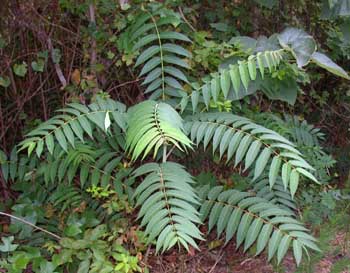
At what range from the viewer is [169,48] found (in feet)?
8.92

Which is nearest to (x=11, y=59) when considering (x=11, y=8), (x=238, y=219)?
(x=11, y=8)

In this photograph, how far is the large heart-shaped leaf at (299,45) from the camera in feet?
8.20

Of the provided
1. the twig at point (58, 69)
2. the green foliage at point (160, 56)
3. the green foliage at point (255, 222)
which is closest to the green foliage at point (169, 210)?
the green foliage at point (255, 222)

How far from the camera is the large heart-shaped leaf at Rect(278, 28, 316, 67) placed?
2.50m

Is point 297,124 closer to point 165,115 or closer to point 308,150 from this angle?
point 308,150

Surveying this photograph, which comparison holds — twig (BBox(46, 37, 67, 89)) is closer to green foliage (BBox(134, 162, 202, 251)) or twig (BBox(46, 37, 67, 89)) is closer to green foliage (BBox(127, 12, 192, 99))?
green foliage (BBox(127, 12, 192, 99))

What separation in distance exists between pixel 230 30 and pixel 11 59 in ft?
4.86

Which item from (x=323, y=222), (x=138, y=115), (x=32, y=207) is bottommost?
(x=323, y=222)

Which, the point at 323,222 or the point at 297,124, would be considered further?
the point at 297,124

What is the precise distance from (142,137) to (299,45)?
111 cm

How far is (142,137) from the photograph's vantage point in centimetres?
201

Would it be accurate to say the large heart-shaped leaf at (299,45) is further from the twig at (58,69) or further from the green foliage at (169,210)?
the twig at (58,69)

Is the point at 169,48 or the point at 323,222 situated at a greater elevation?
the point at 169,48

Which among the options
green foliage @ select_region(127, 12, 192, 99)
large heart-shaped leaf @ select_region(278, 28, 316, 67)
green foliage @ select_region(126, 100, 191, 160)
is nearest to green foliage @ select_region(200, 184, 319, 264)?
green foliage @ select_region(126, 100, 191, 160)
